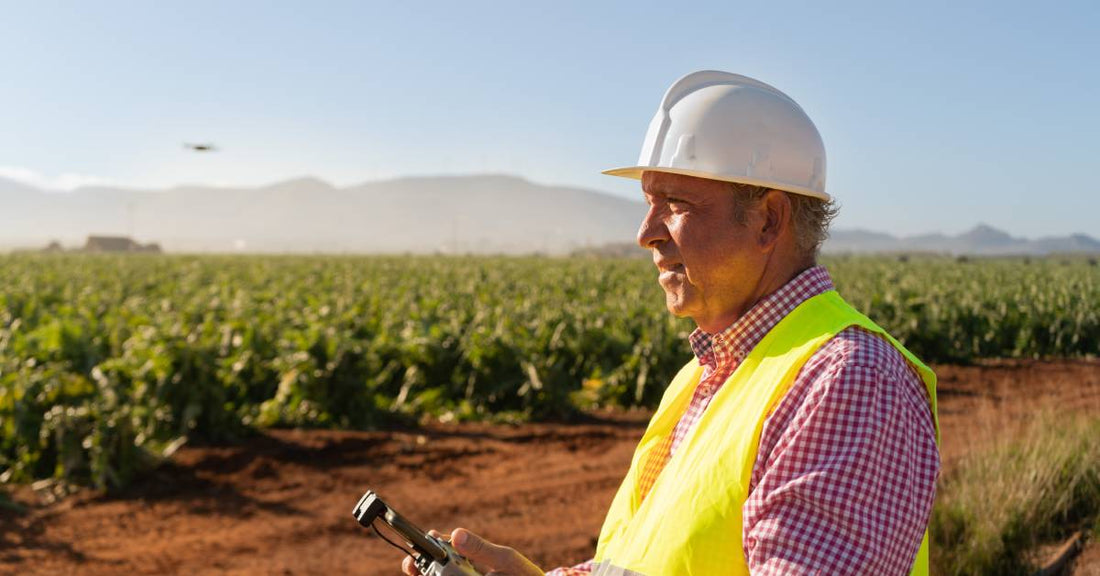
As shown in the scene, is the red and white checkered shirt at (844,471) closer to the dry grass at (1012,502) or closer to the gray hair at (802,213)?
the gray hair at (802,213)

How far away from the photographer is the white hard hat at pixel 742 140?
1.94m

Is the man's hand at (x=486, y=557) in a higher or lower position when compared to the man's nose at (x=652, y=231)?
lower

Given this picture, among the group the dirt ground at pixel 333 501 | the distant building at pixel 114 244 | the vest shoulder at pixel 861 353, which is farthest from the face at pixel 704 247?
the distant building at pixel 114 244

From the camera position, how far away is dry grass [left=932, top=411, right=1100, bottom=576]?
4.66 metres

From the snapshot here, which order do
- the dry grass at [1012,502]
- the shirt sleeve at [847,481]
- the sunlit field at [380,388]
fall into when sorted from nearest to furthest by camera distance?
the shirt sleeve at [847,481]
the dry grass at [1012,502]
the sunlit field at [380,388]

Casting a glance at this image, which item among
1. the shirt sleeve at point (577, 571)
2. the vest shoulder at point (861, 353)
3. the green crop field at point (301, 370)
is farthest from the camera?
the green crop field at point (301, 370)

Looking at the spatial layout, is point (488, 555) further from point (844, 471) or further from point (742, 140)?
point (742, 140)

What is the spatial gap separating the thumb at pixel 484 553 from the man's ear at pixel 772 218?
0.85m

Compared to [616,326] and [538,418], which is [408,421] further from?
[616,326]

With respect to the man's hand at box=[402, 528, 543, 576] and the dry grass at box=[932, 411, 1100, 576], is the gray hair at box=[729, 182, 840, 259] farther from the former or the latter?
the dry grass at box=[932, 411, 1100, 576]

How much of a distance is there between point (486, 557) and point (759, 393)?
704 mm

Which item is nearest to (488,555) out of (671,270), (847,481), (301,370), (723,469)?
(723,469)

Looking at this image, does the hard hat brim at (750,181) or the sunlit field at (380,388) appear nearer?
the hard hat brim at (750,181)

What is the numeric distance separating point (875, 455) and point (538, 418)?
24.8ft
